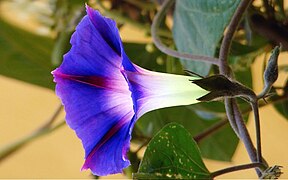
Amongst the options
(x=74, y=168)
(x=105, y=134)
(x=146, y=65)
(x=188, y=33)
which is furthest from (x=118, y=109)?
(x=74, y=168)

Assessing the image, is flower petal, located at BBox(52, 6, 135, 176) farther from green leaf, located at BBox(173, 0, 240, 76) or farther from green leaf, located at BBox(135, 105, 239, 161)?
green leaf, located at BBox(135, 105, 239, 161)

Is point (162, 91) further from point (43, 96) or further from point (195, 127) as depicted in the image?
point (43, 96)

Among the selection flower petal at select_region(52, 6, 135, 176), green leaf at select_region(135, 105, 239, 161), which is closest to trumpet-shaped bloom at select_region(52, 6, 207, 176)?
flower petal at select_region(52, 6, 135, 176)

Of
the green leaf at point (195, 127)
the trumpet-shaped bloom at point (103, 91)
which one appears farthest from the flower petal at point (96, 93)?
the green leaf at point (195, 127)

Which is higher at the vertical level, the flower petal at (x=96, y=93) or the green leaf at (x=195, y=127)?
the flower petal at (x=96, y=93)

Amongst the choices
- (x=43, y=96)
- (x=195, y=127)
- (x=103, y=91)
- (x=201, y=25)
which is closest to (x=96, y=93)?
(x=103, y=91)

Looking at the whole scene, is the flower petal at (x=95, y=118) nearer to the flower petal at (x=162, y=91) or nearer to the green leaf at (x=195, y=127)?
the flower petal at (x=162, y=91)

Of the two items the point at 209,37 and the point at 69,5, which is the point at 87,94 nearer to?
the point at 209,37
